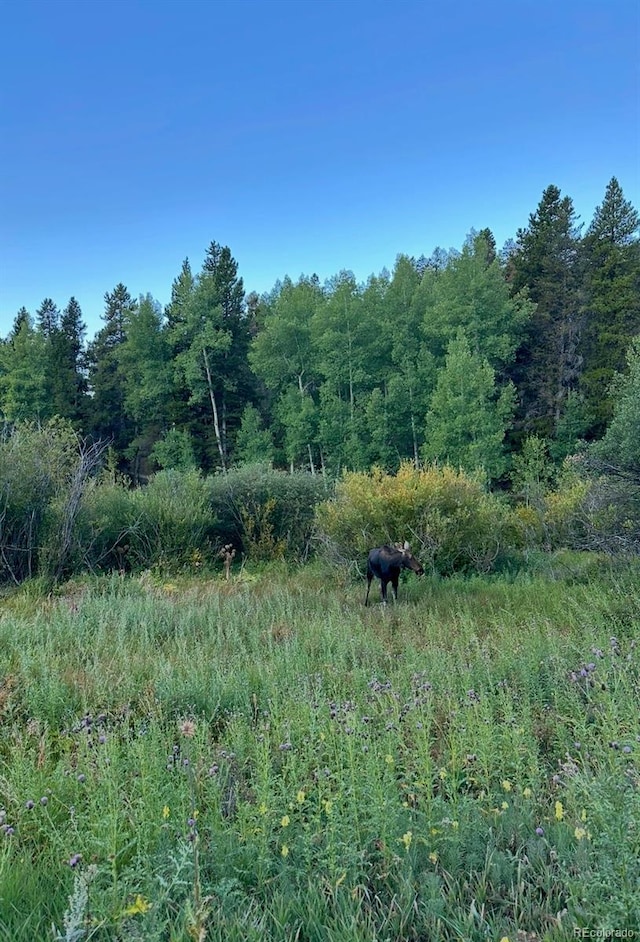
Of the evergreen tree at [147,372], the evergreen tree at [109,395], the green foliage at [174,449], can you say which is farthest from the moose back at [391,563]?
the evergreen tree at [109,395]

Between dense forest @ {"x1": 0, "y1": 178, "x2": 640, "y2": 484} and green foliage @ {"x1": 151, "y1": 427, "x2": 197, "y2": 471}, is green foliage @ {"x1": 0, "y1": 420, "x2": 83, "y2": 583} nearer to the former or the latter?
dense forest @ {"x1": 0, "y1": 178, "x2": 640, "y2": 484}

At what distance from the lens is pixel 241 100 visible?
14.1 meters

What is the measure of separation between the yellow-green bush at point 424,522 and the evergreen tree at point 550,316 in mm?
20648

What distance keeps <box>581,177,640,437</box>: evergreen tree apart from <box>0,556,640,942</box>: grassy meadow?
80.1 ft

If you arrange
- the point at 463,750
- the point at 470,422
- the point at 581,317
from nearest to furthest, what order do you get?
the point at 463,750 < the point at 470,422 < the point at 581,317

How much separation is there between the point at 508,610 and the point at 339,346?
27098 millimetres

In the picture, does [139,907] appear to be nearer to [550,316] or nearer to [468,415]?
[468,415]

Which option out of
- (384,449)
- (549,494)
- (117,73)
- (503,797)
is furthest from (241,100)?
(384,449)

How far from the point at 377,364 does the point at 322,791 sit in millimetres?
31145

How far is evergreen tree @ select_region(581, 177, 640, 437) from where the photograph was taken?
26125 millimetres

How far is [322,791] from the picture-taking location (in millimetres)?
2330

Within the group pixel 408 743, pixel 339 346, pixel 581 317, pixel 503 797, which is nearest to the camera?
pixel 503 797

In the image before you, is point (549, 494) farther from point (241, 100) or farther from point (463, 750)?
point (241, 100)

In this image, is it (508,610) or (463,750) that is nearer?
(463,750)
